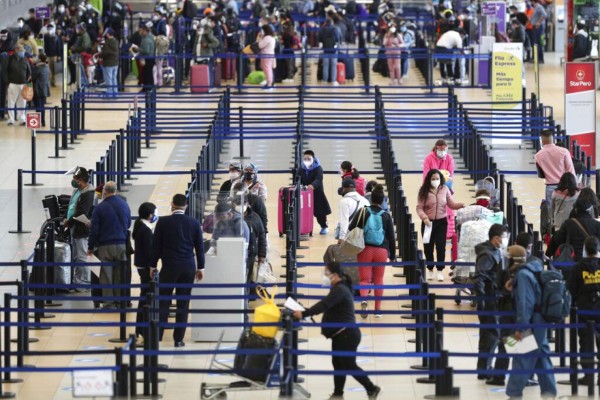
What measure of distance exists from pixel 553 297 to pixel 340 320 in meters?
1.94

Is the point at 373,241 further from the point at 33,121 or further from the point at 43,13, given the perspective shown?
the point at 43,13

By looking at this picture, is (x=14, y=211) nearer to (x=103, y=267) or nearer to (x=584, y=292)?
(x=103, y=267)

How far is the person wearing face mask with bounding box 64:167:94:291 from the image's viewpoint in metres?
19.8

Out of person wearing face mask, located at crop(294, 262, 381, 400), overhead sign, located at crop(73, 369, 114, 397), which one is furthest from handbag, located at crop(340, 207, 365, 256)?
overhead sign, located at crop(73, 369, 114, 397)

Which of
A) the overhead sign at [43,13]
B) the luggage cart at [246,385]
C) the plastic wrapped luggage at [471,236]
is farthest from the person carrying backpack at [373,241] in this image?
the overhead sign at [43,13]

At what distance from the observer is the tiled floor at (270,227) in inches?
615

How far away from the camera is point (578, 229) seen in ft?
58.3

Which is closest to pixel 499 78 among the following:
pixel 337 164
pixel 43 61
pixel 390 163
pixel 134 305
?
pixel 337 164

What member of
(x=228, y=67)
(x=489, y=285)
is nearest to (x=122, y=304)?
(x=489, y=285)

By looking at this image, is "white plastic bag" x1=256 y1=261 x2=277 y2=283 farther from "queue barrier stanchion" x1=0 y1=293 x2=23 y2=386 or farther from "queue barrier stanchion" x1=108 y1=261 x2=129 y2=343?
"queue barrier stanchion" x1=0 y1=293 x2=23 y2=386

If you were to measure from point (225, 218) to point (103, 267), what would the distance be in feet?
5.64

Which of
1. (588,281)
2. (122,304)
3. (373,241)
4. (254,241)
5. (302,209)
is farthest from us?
(302,209)

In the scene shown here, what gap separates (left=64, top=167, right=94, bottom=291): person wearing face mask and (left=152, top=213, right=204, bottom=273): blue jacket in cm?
254

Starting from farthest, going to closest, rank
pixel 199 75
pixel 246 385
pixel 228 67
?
pixel 228 67 < pixel 199 75 < pixel 246 385
